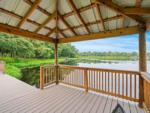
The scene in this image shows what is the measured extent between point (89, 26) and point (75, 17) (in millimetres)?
696

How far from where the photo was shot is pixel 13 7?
421cm

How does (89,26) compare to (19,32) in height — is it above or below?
above

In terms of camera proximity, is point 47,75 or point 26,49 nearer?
point 47,75

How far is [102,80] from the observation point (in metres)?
5.36

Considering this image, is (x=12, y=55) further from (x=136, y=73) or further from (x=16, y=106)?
(x=136, y=73)

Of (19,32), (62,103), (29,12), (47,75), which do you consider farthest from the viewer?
(47,75)

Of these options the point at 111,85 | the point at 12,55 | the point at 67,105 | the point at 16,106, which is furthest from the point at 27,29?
the point at 12,55

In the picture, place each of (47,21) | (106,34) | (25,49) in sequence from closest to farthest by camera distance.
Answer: (106,34) → (47,21) → (25,49)

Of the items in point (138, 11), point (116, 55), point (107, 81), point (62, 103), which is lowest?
point (62, 103)

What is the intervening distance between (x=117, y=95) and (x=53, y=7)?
13.4ft

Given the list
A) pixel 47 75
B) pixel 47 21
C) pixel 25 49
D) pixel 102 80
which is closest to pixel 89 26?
pixel 47 21

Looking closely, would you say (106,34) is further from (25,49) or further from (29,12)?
(25,49)

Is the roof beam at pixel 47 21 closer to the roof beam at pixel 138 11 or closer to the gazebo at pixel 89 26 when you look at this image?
the gazebo at pixel 89 26

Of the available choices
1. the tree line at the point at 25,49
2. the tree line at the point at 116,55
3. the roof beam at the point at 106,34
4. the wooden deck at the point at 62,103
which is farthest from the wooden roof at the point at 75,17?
the tree line at the point at 25,49
